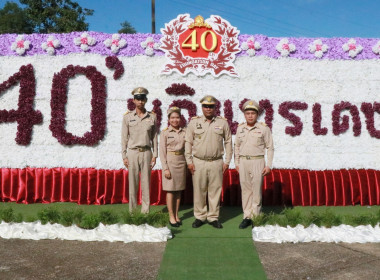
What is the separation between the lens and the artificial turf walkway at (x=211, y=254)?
3172mm

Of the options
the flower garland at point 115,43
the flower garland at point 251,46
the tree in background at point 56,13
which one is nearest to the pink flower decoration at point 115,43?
the flower garland at point 115,43

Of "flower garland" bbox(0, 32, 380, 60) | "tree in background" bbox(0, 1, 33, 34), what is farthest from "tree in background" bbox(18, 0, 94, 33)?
"flower garland" bbox(0, 32, 380, 60)

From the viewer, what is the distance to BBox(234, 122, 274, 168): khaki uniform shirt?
181 inches

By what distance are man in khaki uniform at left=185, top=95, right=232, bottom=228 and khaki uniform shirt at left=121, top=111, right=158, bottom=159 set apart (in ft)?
1.64

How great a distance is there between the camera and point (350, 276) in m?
3.10

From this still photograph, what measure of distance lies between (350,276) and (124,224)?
88.7 inches

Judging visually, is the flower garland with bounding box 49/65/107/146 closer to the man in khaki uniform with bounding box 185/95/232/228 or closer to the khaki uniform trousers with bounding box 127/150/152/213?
the khaki uniform trousers with bounding box 127/150/152/213

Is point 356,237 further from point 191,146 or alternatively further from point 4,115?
point 4,115

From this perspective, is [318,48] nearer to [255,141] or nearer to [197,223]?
[255,141]

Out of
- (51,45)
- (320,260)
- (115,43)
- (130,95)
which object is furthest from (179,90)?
(320,260)

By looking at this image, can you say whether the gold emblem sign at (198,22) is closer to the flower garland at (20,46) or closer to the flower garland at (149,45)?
the flower garland at (149,45)

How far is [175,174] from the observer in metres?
4.64

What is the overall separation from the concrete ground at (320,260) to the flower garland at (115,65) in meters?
3.46

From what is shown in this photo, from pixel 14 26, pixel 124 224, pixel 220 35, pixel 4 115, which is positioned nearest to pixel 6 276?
pixel 124 224
